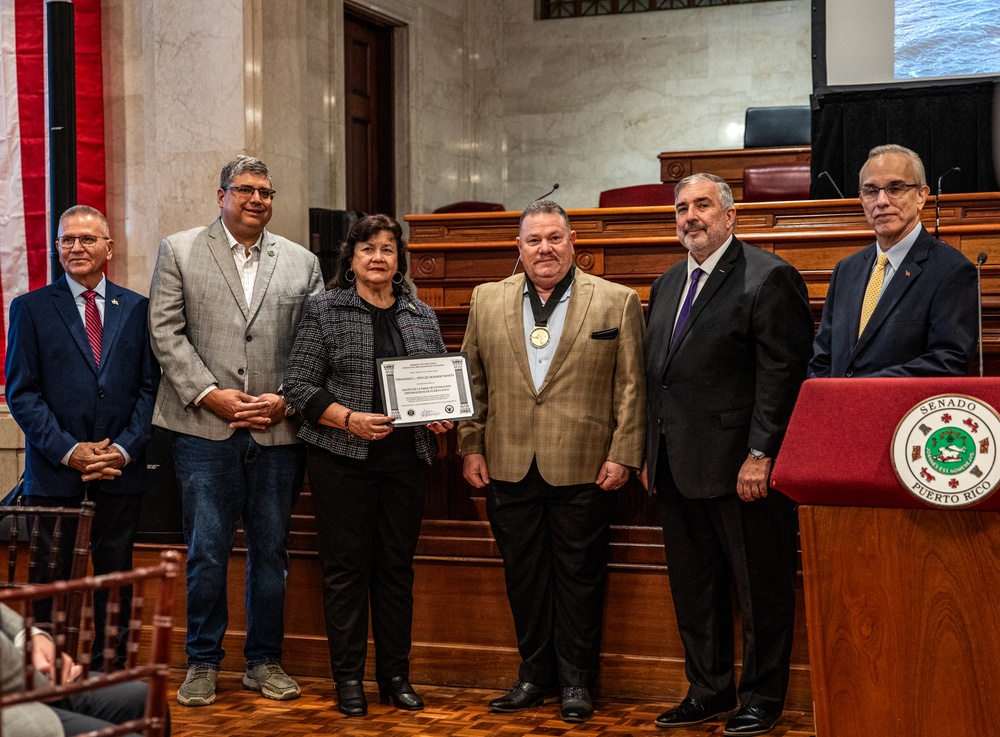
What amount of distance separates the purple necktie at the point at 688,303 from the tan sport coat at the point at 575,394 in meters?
0.17

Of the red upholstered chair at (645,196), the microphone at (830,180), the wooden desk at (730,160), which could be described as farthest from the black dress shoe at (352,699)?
the wooden desk at (730,160)

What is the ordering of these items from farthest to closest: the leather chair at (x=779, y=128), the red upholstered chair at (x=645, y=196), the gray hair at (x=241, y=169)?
1. the leather chair at (x=779, y=128)
2. the red upholstered chair at (x=645, y=196)
3. the gray hair at (x=241, y=169)

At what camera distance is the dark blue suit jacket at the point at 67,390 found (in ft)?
11.4

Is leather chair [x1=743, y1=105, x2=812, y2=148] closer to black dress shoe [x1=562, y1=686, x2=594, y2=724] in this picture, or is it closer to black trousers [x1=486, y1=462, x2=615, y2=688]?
black trousers [x1=486, y1=462, x2=615, y2=688]

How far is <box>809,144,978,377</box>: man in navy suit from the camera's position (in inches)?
109

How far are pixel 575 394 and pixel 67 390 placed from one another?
1.48 meters

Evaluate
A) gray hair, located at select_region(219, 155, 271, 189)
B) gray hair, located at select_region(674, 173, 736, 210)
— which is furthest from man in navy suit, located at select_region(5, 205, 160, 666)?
gray hair, located at select_region(674, 173, 736, 210)

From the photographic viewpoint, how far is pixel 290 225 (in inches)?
258

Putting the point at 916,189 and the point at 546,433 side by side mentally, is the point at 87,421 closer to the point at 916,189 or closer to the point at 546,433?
the point at 546,433

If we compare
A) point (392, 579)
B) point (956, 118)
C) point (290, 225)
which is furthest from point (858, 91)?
point (392, 579)

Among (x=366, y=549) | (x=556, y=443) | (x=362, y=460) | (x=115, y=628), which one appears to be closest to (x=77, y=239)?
(x=362, y=460)

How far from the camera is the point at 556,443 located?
336 centimetres

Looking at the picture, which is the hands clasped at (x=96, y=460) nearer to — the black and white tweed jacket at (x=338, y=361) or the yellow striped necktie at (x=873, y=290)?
the black and white tweed jacket at (x=338, y=361)

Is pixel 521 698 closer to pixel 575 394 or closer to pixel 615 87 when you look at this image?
pixel 575 394
